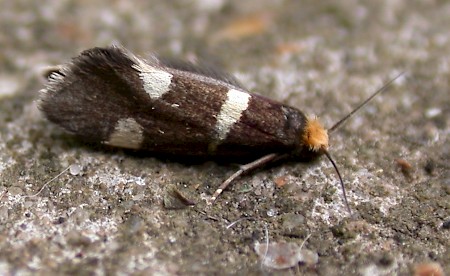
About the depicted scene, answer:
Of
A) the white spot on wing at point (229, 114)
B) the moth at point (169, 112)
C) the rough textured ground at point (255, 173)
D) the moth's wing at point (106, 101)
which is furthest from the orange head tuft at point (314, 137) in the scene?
the moth's wing at point (106, 101)

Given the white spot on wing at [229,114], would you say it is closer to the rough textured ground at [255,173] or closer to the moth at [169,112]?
the moth at [169,112]

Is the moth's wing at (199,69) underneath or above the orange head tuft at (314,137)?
above

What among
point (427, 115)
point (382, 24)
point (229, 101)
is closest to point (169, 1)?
point (382, 24)

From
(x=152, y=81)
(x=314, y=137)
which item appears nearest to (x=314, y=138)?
(x=314, y=137)

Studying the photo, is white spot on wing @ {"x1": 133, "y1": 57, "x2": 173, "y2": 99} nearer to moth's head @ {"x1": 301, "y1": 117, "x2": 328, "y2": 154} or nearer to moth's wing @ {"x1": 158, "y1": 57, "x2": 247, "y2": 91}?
moth's wing @ {"x1": 158, "y1": 57, "x2": 247, "y2": 91}

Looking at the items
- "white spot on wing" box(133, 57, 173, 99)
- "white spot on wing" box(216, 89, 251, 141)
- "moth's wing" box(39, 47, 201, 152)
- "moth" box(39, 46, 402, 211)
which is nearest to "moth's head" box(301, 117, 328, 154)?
"moth" box(39, 46, 402, 211)

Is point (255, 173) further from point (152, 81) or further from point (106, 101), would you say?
point (106, 101)

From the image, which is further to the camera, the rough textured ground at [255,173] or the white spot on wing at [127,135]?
the white spot on wing at [127,135]
